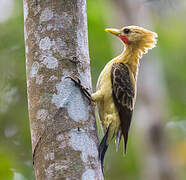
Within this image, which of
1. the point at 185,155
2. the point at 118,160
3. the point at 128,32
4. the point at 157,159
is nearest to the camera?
the point at 128,32

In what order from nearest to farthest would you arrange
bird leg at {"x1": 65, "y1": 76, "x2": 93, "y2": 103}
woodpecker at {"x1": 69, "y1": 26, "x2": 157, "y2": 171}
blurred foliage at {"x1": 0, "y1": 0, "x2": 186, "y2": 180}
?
bird leg at {"x1": 65, "y1": 76, "x2": 93, "y2": 103} < woodpecker at {"x1": 69, "y1": 26, "x2": 157, "y2": 171} < blurred foliage at {"x1": 0, "y1": 0, "x2": 186, "y2": 180}

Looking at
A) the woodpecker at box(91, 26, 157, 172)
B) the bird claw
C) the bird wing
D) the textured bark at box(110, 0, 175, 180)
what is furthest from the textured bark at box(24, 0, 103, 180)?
the textured bark at box(110, 0, 175, 180)

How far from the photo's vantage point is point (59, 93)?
3133 millimetres

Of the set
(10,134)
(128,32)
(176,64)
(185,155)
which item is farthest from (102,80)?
(176,64)

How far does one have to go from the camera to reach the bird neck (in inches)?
205

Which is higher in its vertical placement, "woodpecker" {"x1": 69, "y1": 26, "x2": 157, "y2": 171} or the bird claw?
the bird claw

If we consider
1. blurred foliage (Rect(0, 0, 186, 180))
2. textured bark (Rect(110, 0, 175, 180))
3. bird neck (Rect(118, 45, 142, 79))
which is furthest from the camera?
blurred foliage (Rect(0, 0, 186, 180))

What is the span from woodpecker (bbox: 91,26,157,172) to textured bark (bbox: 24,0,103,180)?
3.10 feet

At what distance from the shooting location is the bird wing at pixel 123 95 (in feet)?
15.0

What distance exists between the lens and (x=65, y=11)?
341 cm

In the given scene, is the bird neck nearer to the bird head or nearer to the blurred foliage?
the bird head

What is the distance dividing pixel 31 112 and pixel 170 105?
5159 mm

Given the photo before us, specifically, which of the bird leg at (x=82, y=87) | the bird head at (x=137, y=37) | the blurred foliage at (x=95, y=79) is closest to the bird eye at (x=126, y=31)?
the bird head at (x=137, y=37)

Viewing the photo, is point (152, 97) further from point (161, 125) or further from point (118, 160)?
point (118, 160)
